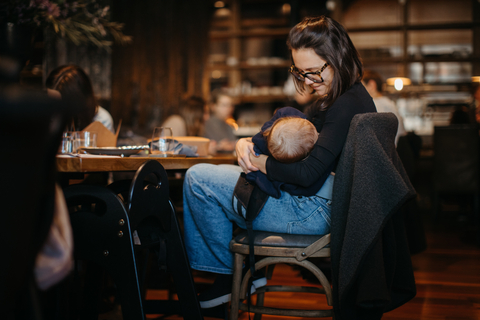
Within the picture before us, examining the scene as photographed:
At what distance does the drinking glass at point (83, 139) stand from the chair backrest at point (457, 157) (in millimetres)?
3696

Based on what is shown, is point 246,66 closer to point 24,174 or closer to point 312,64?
point 312,64

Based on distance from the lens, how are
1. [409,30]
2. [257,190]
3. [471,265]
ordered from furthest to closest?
[409,30] < [471,265] < [257,190]

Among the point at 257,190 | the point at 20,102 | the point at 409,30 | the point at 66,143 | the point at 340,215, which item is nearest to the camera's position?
the point at 20,102

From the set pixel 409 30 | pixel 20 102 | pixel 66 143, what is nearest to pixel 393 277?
pixel 20 102

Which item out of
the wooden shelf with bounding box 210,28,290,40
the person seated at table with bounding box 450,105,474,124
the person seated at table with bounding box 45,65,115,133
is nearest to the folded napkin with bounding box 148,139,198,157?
the person seated at table with bounding box 45,65,115,133

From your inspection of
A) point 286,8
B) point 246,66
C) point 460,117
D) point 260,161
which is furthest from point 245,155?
point 286,8

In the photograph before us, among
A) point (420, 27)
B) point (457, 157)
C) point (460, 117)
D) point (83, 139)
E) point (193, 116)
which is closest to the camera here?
point (83, 139)

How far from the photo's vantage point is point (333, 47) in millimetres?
1306

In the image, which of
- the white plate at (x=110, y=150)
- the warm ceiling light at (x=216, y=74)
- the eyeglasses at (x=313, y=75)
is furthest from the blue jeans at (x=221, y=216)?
the warm ceiling light at (x=216, y=74)

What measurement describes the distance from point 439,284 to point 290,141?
160 cm

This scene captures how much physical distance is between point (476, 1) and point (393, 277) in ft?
18.5

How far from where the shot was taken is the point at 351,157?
1.13m

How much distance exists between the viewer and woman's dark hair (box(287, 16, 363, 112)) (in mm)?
1303

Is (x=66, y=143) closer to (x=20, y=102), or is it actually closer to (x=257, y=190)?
(x=257, y=190)
